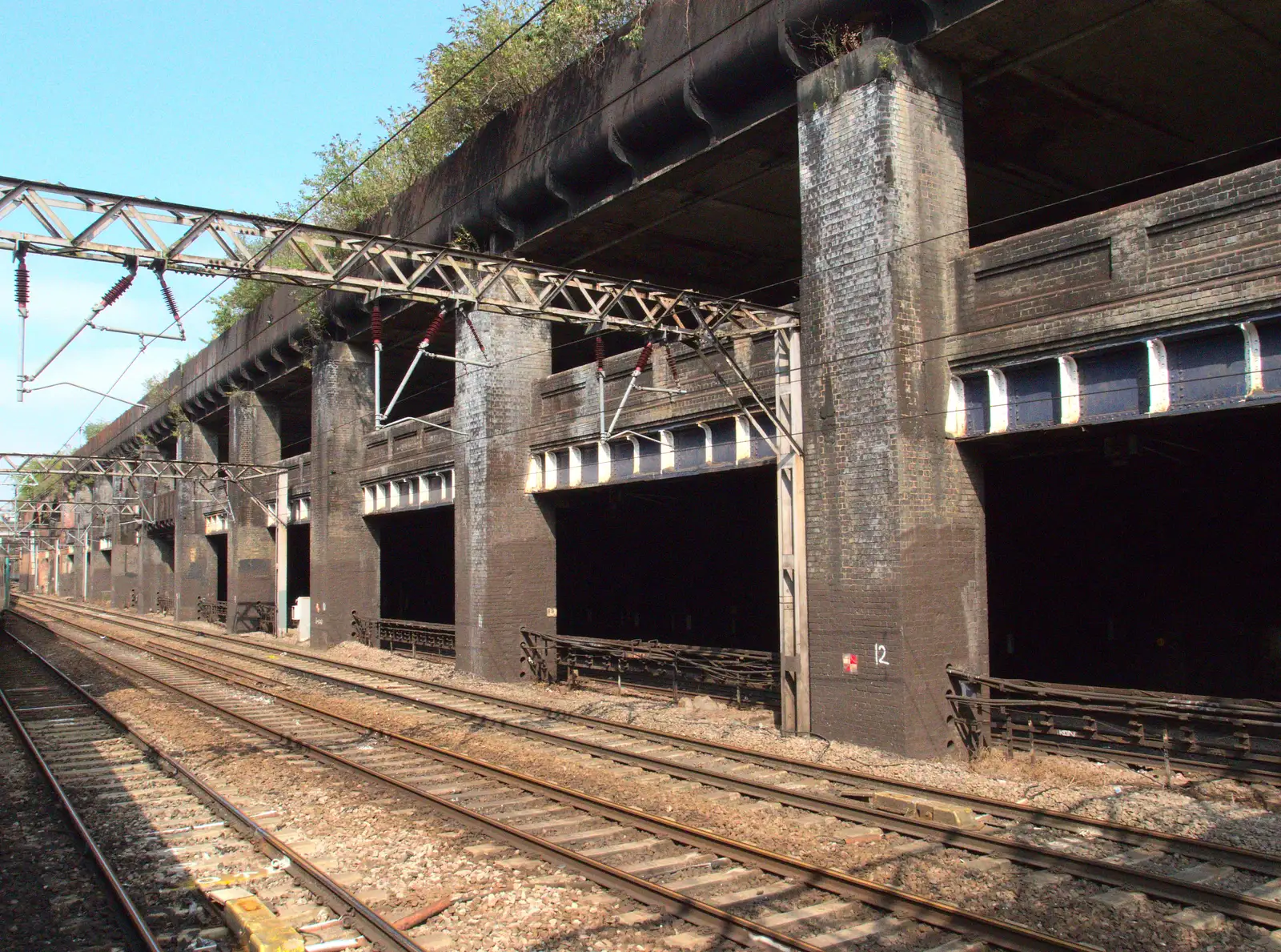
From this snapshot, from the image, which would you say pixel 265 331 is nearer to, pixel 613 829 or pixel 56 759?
pixel 56 759

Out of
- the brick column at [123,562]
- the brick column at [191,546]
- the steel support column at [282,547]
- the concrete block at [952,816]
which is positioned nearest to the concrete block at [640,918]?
the concrete block at [952,816]

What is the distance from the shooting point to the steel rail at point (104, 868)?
23.0ft

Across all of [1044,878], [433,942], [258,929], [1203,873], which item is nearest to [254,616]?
[258,929]

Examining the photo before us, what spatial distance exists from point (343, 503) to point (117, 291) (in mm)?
19751

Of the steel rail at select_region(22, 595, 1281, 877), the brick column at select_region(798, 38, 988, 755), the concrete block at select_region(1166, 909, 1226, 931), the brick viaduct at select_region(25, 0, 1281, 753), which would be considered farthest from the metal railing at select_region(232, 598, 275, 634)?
the concrete block at select_region(1166, 909, 1226, 931)

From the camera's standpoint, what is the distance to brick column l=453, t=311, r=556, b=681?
72.3 ft

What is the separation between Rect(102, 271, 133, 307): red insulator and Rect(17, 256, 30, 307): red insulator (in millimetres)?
893

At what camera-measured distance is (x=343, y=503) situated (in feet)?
101

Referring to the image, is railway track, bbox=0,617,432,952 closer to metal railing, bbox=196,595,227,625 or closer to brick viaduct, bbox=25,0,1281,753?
brick viaduct, bbox=25,0,1281,753

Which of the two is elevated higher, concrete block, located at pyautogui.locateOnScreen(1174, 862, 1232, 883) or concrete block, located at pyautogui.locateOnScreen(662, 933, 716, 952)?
concrete block, located at pyautogui.locateOnScreen(662, 933, 716, 952)

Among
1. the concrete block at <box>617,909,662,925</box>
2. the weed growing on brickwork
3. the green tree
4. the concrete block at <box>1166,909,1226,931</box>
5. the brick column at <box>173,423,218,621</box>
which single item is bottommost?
the concrete block at <box>617,909,662,925</box>

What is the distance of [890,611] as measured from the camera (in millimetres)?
12719

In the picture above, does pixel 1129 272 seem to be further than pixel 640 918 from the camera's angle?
Yes

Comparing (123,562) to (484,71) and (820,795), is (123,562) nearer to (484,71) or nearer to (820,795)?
(484,71)
